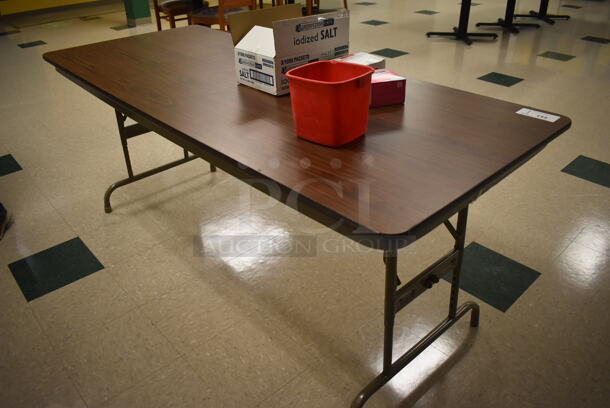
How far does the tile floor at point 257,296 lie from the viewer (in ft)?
4.28

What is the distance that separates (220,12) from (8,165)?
1747 mm

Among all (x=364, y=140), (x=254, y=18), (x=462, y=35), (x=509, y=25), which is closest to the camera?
(x=364, y=140)

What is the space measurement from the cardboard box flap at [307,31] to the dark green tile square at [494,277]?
0.89m

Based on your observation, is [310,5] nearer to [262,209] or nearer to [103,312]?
[262,209]

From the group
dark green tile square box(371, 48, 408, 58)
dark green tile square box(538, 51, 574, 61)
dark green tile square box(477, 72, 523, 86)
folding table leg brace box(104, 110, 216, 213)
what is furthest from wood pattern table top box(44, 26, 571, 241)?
dark green tile square box(538, 51, 574, 61)

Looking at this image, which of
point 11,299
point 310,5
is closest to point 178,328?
point 11,299

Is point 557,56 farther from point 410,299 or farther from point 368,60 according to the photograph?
point 410,299

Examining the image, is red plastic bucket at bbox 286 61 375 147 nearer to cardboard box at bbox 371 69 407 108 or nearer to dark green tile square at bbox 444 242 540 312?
cardboard box at bbox 371 69 407 108

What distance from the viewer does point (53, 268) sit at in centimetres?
176

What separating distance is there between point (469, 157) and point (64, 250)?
1.56 meters

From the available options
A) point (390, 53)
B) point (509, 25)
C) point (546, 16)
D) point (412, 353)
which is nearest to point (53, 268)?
point (412, 353)

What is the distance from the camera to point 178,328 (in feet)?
4.91

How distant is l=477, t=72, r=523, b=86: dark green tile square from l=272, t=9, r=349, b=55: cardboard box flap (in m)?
2.41

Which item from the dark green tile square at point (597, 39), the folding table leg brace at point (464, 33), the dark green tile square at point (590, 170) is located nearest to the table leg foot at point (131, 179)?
the dark green tile square at point (590, 170)
